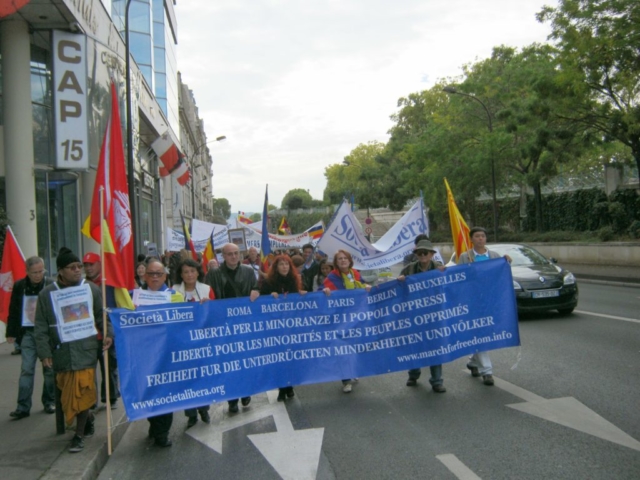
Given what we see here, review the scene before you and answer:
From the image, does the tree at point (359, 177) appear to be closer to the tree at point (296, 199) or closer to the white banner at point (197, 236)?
the white banner at point (197, 236)

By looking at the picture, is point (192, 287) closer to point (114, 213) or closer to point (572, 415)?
point (114, 213)

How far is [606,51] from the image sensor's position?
65.9 ft

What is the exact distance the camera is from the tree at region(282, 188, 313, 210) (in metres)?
161

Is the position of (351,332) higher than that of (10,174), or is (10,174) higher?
(10,174)

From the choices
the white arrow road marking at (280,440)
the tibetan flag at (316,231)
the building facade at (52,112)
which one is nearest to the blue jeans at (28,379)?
the white arrow road marking at (280,440)

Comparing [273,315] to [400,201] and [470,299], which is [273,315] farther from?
[400,201]

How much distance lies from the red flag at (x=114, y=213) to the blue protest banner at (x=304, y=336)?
0.44 m

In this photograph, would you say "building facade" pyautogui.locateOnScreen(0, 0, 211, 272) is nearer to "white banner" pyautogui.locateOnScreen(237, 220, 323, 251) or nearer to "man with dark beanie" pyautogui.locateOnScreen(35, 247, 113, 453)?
"white banner" pyautogui.locateOnScreen(237, 220, 323, 251)

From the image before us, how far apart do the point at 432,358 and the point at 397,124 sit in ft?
228

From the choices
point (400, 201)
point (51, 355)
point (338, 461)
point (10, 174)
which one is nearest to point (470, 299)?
point (338, 461)

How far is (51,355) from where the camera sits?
5.76m

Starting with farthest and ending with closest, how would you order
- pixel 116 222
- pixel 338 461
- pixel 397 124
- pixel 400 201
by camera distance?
pixel 397 124, pixel 400 201, pixel 116 222, pixel 338 461

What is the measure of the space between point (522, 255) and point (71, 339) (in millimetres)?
10788

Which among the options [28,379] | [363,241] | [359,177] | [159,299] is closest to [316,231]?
[363,241]
